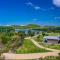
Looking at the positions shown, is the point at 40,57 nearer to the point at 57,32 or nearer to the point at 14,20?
the point at 57,32

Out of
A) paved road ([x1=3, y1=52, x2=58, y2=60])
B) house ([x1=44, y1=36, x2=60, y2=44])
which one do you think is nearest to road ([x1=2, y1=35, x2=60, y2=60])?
paved road ([x1=3, y1=52, x2=58, y2=60])

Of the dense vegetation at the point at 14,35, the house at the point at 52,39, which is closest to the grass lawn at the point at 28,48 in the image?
the dense vegetation at the point at 14,35

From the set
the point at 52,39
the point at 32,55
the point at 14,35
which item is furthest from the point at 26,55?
the point at 52,39

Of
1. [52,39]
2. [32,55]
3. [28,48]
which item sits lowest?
[32,55]

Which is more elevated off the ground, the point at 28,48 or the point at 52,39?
the point at 52,39

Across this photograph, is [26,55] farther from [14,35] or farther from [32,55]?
[14,35]

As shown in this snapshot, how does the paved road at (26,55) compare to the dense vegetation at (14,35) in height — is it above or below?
below

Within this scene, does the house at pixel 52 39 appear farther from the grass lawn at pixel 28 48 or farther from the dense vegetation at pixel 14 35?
the grass lawn at pixel 28 48

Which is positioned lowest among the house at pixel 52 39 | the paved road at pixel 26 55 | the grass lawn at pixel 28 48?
the paved road at pixel 26 55

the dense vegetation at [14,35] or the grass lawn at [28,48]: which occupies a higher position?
the dense vegetation at [14,35]

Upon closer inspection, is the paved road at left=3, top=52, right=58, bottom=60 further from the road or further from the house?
the house

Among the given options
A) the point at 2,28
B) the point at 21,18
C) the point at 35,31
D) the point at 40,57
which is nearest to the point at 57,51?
the point at 40,57

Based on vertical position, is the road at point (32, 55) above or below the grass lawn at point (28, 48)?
below

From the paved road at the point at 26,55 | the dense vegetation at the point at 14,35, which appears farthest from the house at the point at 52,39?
the paved road at the point at 26,55
